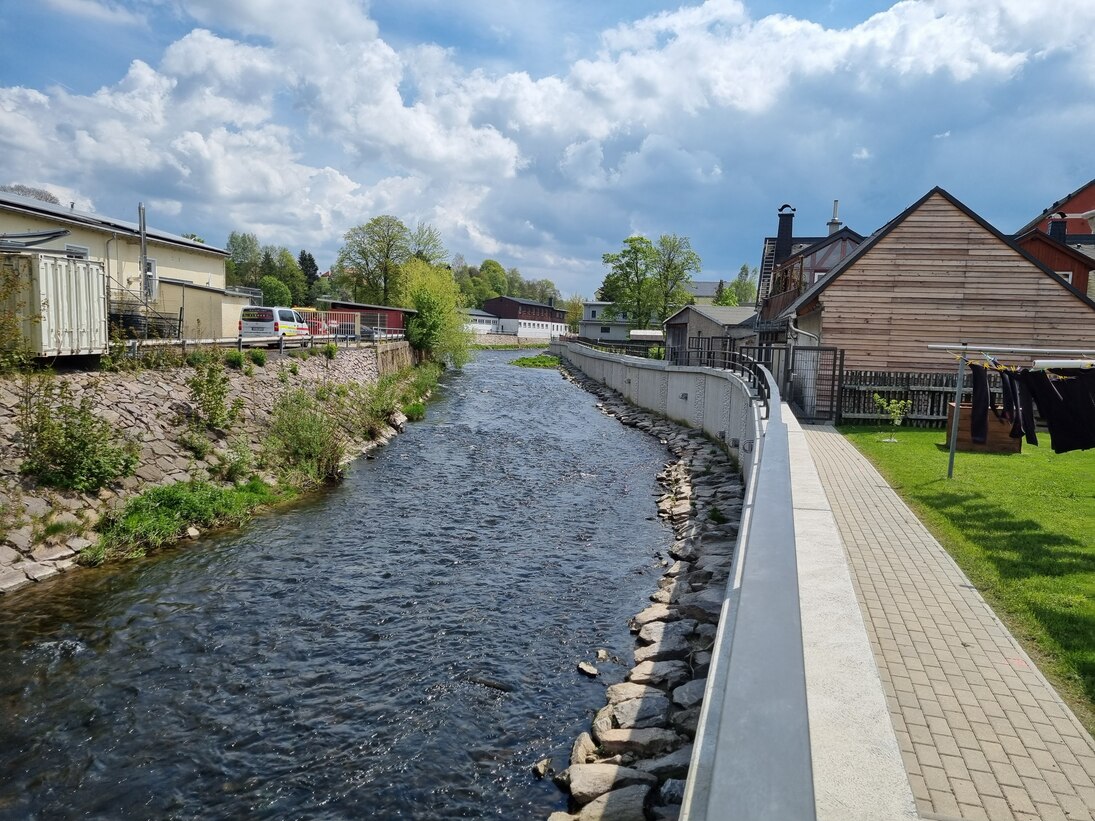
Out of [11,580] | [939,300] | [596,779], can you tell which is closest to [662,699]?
[596,779]

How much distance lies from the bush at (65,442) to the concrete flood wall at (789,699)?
1099cm

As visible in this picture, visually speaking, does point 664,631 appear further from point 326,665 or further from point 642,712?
point 326,665

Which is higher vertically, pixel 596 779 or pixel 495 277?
pixel 495 277

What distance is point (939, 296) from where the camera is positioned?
22.3m

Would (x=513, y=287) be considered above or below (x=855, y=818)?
above

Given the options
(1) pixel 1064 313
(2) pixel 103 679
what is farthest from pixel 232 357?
(1) pixel 1064 313

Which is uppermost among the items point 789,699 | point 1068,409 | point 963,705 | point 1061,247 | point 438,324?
point 1061,247

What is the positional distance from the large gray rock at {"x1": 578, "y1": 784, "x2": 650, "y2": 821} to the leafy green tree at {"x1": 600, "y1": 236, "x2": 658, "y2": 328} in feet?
240

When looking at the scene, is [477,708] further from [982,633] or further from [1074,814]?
[1074,814]

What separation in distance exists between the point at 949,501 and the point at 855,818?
29.3ft

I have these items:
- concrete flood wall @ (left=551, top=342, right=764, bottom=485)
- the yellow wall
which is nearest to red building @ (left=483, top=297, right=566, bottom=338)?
concrete flood wall @ (left=551, top=342, right=764, bottom=485)

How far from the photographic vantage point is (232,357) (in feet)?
63.2

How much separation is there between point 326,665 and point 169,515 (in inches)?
231

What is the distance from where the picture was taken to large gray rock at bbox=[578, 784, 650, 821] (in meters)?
5.47
